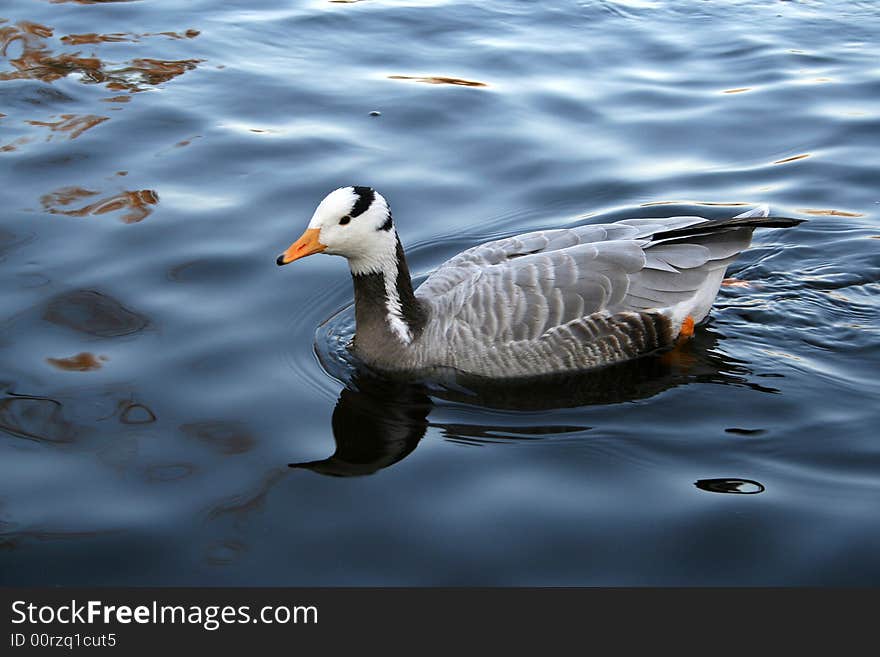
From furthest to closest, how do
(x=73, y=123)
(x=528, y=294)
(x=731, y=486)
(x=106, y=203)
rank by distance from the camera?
1. (x=73, y=123)
2. (x=106, y=203)
3. (x=528, y=294)
4. (x=731, y=486)

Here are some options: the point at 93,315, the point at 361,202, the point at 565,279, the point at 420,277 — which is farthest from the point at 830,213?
the point at 93,315

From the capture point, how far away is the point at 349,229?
727 centimetres

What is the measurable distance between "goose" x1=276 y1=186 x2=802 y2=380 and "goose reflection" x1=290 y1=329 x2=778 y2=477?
12 cm

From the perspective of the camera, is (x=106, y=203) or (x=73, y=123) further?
(x=73, y=123)

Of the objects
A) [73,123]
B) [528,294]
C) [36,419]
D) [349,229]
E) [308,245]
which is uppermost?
[349,229]

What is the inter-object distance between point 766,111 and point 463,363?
6.26 meters

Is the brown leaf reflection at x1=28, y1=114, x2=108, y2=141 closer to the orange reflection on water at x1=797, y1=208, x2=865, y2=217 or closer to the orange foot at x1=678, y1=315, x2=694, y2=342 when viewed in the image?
the orange foot at x1=678, y1=315, x2=694, y2=342

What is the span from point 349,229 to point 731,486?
9.81 feet

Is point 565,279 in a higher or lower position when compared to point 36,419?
higher

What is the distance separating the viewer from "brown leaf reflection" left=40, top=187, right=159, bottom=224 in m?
9.49

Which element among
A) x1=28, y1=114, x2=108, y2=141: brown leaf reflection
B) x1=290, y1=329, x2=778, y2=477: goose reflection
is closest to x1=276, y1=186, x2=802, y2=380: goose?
x1=290, y1=329, x2=778, y2=477: goose reflection

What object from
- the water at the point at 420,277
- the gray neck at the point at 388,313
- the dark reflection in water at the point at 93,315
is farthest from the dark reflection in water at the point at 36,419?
the gray neck at the point at 388,313

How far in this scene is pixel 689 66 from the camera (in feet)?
43.5

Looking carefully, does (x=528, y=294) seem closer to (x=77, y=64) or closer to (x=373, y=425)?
(x=373, y=425)
